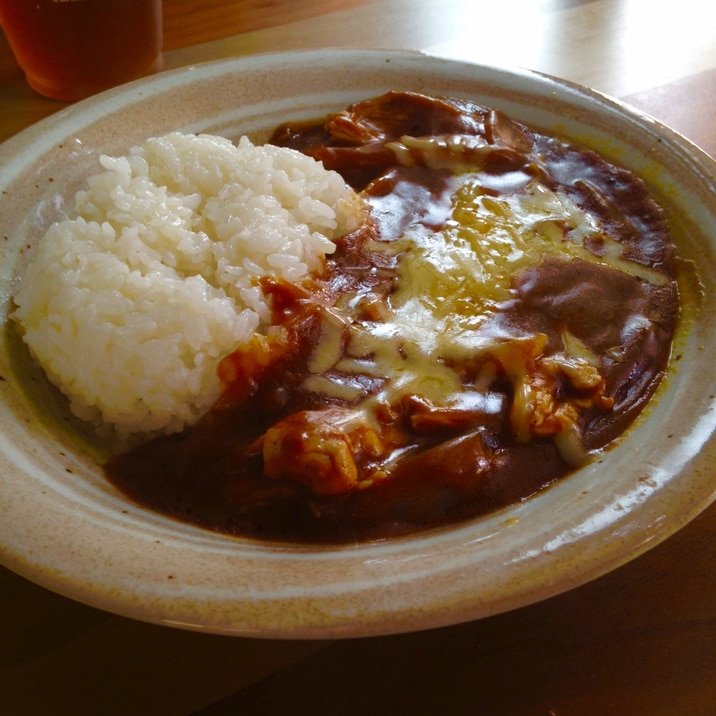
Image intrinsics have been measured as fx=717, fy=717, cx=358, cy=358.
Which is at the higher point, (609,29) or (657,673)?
(609,29)

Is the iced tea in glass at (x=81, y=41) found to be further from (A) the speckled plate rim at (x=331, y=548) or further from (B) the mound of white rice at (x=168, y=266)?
(B) the mound of white rice at (x=168, y=266)

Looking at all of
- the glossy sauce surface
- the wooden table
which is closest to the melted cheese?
the glossy sauce surface

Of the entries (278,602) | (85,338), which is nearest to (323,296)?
(85,338)

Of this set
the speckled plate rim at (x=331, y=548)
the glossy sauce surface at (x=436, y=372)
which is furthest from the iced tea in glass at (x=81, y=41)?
the glossy sauce surface at (x=436, y=372)

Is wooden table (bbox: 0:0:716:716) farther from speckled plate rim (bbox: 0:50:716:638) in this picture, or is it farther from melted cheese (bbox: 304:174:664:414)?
melted cheese (bbox: 304:174:664:414)

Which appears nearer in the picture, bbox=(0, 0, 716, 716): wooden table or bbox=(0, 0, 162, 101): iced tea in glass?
bbox=(0, 0, 716, 716): wooden table

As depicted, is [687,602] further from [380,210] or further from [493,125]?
[493,125]

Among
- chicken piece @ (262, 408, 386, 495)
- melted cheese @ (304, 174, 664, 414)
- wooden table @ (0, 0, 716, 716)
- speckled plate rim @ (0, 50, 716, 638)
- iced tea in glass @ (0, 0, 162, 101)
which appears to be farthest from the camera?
iced tea in glass @ (0, 0, 162, 101)

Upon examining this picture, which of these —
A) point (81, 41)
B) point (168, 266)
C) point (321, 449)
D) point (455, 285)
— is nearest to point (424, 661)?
point (321, 449)
